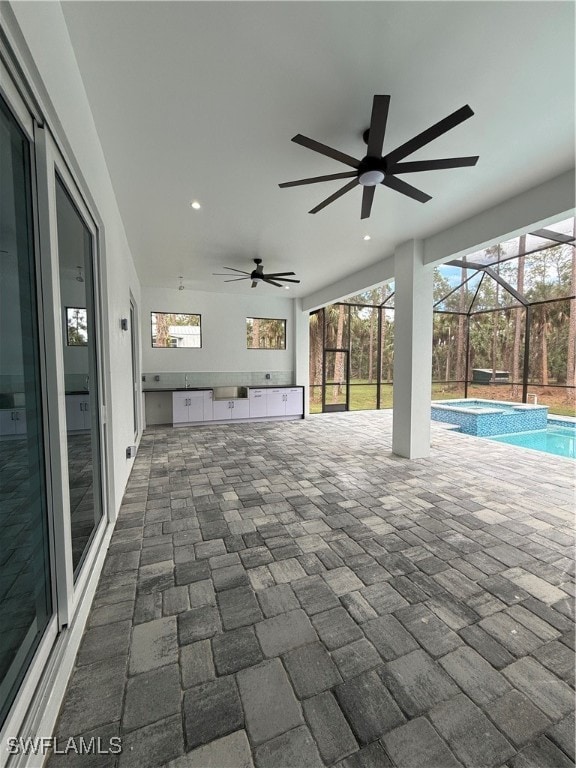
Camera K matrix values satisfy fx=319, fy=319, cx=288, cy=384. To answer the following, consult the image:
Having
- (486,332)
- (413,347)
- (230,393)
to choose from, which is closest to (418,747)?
(413,347)

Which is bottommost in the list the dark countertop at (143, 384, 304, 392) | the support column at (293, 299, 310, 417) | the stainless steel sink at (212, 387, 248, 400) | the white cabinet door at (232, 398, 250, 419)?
the white cabinet door at (232, 398, 250, 419)

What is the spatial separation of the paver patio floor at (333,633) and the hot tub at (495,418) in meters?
4.37

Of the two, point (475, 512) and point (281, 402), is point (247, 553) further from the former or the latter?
point (281, 402)

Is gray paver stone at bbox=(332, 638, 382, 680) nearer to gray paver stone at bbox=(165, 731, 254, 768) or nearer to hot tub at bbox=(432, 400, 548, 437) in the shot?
gray paver stone at bbox=(165, 731, 254, 768)

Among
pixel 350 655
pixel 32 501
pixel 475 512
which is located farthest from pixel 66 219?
pixel 475 512

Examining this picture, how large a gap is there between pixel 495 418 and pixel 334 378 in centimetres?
407

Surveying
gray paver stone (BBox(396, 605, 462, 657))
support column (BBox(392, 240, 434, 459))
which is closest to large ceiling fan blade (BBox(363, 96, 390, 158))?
support column (BBox(392, 240, 434, 459))

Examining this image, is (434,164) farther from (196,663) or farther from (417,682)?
(196,663)

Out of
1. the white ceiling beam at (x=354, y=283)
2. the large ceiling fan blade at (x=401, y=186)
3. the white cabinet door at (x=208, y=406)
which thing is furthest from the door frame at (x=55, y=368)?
the white cabinet door at (x=208, y=406)

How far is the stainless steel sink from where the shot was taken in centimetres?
802

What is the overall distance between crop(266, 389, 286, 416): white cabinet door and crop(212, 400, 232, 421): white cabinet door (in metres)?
0.96

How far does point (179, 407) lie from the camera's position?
7.05 m

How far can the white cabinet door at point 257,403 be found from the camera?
773 centimetres

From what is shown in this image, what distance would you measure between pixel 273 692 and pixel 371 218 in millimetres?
4307
